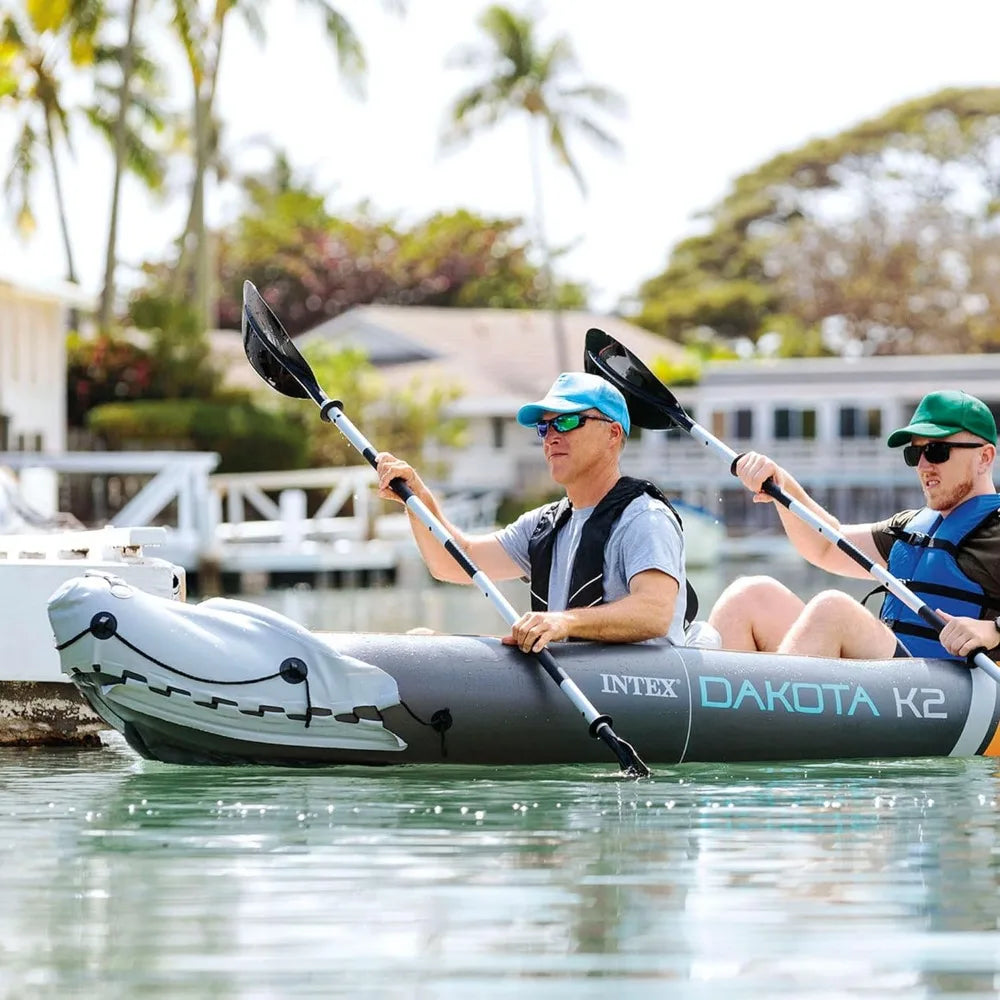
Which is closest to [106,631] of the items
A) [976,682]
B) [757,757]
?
[757,757]

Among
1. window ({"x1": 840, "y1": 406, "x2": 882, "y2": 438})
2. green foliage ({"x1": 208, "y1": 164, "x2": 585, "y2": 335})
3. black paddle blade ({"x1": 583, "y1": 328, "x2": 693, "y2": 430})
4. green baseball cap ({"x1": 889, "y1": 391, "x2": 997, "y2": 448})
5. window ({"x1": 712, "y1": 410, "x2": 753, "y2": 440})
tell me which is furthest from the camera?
green foliage ({"x1": 208, "y1": 164, "x2": 585, "y2": 335})

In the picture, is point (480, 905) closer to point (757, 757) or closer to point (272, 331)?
point (757, 757)

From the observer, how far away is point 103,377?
31.0 metres

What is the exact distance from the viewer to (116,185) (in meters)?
34.2

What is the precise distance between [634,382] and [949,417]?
166 cm

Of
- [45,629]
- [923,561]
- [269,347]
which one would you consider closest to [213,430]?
[269,347]

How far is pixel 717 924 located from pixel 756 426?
1404 inches

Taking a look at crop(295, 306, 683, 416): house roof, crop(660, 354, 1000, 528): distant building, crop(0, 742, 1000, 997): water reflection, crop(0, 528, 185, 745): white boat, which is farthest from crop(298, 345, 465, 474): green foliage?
crop(0, 742, 1000, 997): water reflection

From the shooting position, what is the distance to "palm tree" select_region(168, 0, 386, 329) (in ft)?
106

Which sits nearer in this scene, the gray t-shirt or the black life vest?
the gray t-shirt

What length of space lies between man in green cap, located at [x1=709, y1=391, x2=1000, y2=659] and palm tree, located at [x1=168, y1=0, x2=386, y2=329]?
24995 millimetres

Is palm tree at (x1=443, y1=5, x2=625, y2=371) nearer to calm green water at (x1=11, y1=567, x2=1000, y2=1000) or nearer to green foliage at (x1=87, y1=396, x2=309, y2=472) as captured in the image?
green foliage at (x1=87, y1=396, x2=309, y2=472)

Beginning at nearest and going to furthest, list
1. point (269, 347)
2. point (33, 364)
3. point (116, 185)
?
point (269, 347) → point (33, 364) → point (116, 185)

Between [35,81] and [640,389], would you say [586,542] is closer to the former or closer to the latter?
[640,389]
